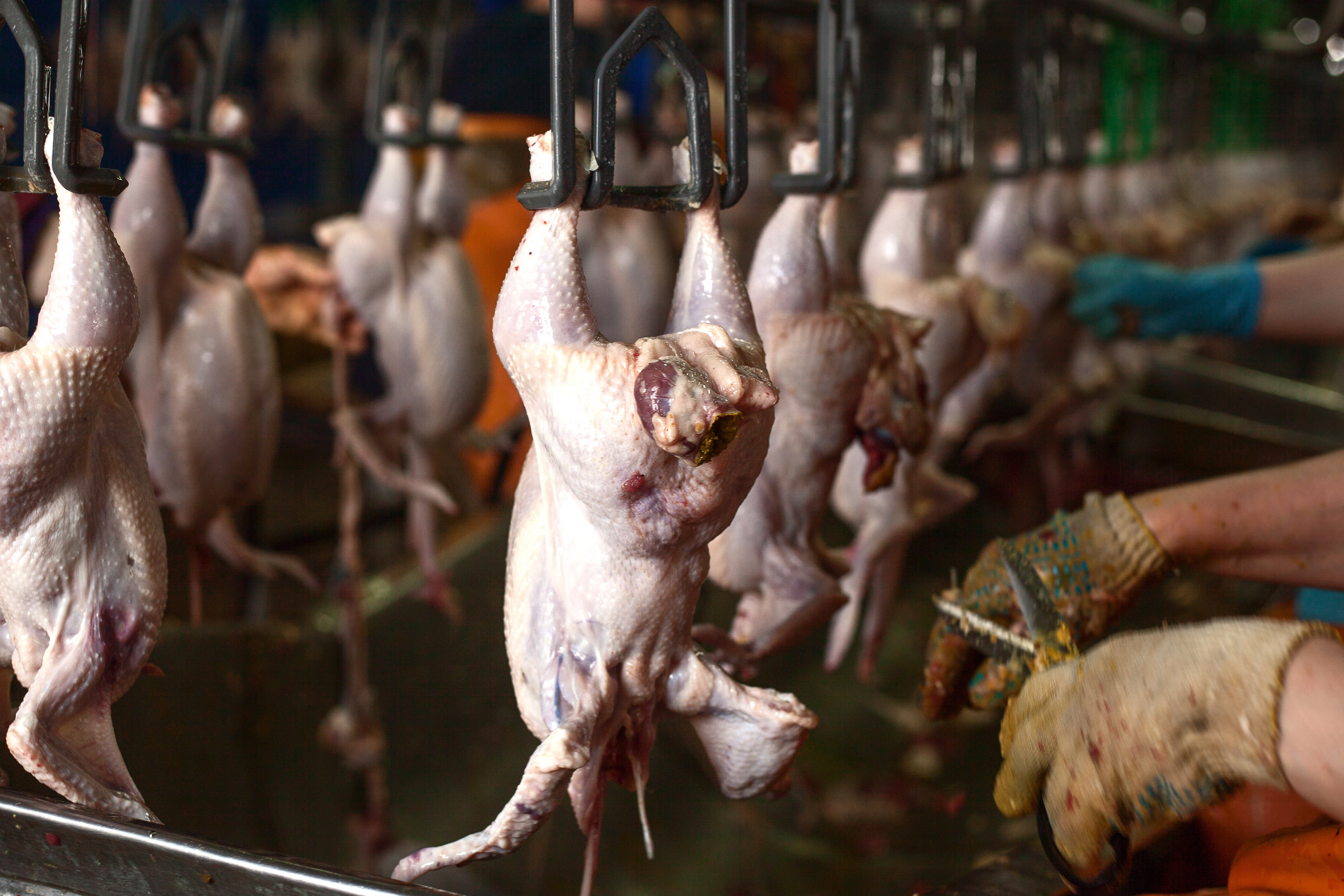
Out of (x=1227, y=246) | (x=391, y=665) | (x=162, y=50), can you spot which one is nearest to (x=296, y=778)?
(x=391, y=665)

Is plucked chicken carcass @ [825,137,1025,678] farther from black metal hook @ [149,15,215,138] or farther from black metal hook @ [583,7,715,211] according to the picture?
black metal hook @ [149,15,215,138]

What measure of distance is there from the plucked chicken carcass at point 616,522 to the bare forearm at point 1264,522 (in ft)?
2.04

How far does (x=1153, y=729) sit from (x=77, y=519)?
107cm

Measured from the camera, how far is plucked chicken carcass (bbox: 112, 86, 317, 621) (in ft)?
5.30

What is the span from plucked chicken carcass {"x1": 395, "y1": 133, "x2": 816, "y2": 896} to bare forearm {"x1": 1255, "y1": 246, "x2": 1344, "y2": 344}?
202cm

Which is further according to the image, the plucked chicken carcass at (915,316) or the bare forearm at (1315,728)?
the plucked chicken carcass at (915,316)

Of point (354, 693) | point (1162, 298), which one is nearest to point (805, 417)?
point (354, 693)

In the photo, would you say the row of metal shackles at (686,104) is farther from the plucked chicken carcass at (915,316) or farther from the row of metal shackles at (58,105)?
the plucked chicken carcass at (915,316)

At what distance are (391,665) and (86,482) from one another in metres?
1.94

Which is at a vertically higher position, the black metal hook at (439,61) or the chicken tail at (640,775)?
the black metal hook at (439,61)

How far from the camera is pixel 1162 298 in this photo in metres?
2.82

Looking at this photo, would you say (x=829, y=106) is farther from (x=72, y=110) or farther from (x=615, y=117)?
(x=72, y=110)

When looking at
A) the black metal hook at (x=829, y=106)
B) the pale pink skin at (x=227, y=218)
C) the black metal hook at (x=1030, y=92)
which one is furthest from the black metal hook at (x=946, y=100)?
the pale pink skin at (x=227, y=218)

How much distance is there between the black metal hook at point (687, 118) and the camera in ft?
3.53
